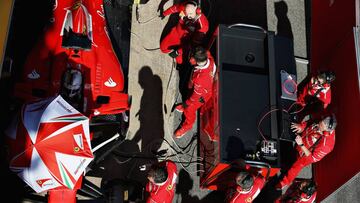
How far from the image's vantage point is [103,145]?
529 centimetres

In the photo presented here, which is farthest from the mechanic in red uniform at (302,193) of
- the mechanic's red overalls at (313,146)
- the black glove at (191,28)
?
the black glove at (191,28)

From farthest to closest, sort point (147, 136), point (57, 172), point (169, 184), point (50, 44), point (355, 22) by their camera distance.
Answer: point (147, 136) → point (355, 22) → point (50, 44) → point (169, 184) → point (57, 172)

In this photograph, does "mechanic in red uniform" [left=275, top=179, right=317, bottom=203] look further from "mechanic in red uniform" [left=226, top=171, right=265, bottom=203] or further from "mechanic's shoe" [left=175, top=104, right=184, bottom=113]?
"mechanic's shoe" [left=175, top=104, right=184, bottom=113]

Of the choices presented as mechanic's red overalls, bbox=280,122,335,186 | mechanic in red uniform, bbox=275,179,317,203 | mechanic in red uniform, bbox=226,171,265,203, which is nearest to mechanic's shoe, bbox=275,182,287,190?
mechanic's red overalls, bbox=280,122,335,186

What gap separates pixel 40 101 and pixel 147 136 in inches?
77.6

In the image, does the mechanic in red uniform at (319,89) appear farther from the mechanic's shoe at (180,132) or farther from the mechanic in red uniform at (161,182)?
the mechanic in red uniform at (161,182)

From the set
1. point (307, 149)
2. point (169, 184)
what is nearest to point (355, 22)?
point (307, 149)

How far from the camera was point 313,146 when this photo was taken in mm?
5566

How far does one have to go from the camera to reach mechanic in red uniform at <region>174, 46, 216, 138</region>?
506 centimetres

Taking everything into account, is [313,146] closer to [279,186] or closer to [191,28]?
[279,186]

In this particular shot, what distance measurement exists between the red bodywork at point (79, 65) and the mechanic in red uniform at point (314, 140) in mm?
2406

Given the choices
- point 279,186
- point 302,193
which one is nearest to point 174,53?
point 279,186

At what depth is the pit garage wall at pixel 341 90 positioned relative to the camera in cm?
529

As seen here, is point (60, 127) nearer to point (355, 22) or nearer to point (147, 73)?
point (147, 73)
